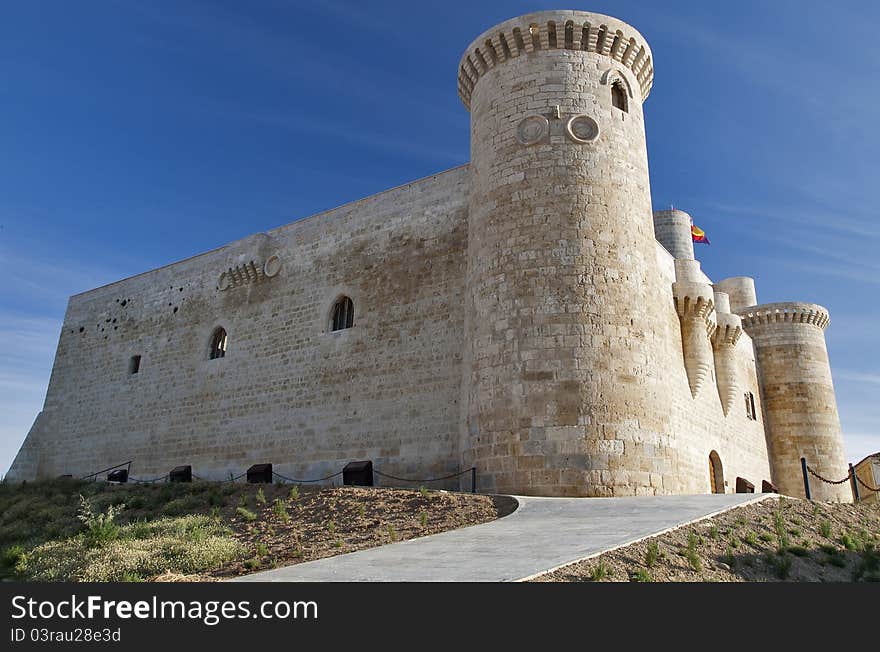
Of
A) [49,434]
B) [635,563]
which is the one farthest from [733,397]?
[49,434]

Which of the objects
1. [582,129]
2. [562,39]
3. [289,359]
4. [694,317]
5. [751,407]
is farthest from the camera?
[751,407]

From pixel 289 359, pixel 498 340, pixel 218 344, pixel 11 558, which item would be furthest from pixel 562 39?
pixel 11 558

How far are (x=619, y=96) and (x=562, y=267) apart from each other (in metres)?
4.42

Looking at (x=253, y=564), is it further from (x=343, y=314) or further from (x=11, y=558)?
(x=343, y=314)

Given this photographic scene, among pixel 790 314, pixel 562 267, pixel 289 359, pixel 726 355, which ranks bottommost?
pixel 289 359

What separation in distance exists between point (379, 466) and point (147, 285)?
12.5 m

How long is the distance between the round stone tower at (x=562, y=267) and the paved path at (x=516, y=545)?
79.7 inches

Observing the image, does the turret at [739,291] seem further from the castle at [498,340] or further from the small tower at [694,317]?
the small tower at [694,317]

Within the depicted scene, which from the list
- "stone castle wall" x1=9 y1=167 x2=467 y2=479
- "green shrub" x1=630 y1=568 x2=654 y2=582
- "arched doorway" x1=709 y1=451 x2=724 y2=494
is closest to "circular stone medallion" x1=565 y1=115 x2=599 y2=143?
"stone castle wall" x1=9 y1=167 x2=467 y2=479

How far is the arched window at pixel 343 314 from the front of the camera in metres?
16.9

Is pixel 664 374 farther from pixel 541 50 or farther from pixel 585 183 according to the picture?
pixel 541 50

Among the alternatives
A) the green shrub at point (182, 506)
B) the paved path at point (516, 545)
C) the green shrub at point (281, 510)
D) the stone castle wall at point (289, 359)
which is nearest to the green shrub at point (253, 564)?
the paved path at point (516, 545)

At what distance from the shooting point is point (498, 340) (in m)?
12.3

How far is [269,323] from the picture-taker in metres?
18.5
